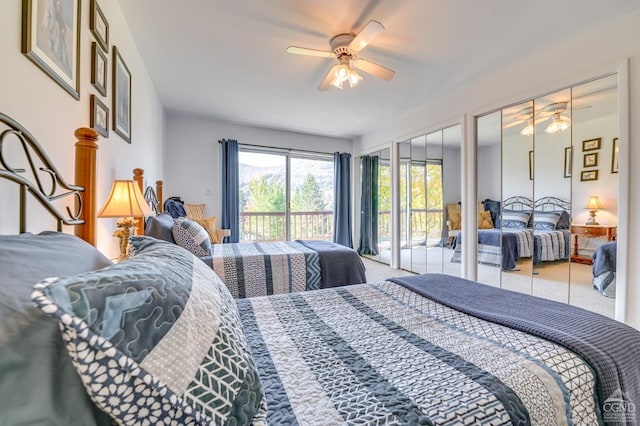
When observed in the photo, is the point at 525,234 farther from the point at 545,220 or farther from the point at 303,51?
the point at 303,51

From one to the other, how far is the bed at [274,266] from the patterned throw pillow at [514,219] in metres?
1.73

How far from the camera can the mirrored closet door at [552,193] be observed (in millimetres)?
2445

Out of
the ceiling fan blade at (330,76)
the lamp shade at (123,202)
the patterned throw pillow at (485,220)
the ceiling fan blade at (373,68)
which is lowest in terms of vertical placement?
the patterned throw pillow at (485,220)

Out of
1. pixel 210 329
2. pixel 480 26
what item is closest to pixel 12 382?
pixel 210 329

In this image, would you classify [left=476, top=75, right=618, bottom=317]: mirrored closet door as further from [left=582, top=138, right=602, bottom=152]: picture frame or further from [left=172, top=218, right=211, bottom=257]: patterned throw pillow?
[left=172, top=218, right=211, bottom=257]: patterned throw pillow

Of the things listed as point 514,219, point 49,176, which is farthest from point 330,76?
point 514,219

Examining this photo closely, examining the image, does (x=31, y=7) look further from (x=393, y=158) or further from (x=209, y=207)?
(x=393, y=158)

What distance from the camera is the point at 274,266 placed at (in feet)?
8.82

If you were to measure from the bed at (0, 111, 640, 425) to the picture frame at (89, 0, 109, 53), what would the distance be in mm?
1511

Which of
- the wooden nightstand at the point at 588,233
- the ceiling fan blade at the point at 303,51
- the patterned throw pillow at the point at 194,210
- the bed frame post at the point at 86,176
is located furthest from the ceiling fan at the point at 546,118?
the patterned throw pillow at the point at 194,210

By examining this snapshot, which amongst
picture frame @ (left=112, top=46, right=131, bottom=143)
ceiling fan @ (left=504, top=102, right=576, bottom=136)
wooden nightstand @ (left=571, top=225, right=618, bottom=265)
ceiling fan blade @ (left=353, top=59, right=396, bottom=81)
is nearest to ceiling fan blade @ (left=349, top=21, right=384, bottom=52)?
ceiling fan blade @ (left=353, top=59, right=396, bottom=81)

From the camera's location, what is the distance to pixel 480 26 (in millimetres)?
2340

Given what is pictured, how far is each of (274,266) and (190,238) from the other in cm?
79

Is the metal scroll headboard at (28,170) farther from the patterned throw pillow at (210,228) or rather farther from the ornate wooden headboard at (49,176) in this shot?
the patterned throw pillow at (210,228)
